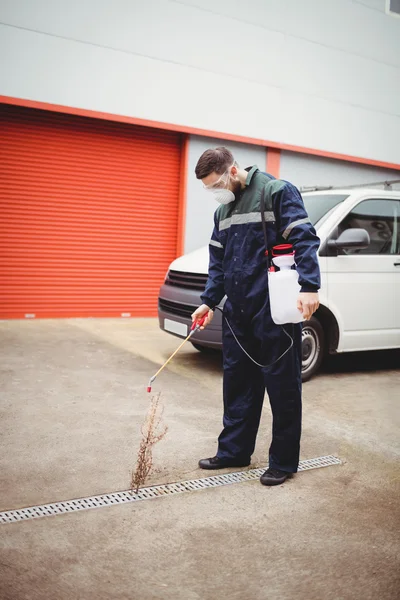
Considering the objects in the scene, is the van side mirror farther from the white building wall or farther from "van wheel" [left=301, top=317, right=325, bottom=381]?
the white building wall

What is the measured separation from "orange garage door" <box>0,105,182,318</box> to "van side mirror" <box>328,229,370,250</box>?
504cm

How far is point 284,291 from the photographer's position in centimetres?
335

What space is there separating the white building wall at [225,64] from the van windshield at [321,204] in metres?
4.20

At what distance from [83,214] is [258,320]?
683 centimetres

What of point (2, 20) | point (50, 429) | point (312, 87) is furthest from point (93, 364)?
A: point (312, 87)

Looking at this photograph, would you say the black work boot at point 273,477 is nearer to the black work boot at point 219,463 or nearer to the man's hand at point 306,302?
the black work boot at point 219,463

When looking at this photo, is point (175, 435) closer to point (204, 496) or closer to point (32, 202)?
point (204, 496)

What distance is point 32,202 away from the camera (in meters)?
9.40

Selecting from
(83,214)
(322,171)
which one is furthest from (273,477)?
(322,171)

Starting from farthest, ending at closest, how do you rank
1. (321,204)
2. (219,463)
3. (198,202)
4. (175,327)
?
(198,202) → (321,204) → (175,327) → (219,463)

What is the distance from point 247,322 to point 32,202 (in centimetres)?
665

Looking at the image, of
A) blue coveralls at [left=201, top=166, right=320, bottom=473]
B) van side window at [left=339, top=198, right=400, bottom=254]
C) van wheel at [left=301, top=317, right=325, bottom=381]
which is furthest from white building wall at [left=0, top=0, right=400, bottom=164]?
blue coveralls at [left=201, top=166, right=320, bottom=473]

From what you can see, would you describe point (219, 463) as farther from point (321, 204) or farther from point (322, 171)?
point (322, 171)

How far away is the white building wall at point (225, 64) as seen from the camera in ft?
29.5
